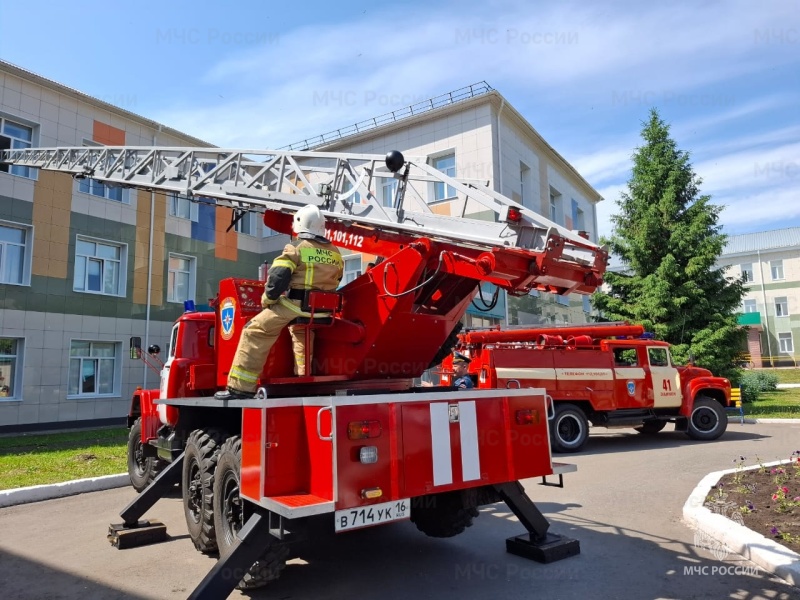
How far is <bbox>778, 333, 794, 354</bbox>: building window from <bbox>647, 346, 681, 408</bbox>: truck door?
42.9 meters

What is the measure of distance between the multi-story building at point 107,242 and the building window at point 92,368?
36 millimetres

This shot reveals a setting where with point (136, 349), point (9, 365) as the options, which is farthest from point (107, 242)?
point (136, 349)

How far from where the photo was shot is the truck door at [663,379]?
1279cm

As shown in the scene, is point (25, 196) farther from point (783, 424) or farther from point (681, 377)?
point (783, 424)

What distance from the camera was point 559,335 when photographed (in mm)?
12812

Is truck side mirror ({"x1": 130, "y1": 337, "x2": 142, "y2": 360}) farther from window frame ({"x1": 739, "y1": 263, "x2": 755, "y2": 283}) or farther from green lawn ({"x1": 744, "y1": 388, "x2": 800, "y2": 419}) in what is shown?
window frame ({"x1": 739, "y1": 263, "x2": 755, "y2": 283})

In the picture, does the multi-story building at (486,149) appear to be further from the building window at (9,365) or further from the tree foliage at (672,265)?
the building window at (9,365)

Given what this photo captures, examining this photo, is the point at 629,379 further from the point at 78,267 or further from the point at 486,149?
the point at 78,267

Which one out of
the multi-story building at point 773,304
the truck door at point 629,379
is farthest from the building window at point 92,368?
the multi-story building at point 773,304

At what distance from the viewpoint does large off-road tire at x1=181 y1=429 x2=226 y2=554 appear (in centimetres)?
517

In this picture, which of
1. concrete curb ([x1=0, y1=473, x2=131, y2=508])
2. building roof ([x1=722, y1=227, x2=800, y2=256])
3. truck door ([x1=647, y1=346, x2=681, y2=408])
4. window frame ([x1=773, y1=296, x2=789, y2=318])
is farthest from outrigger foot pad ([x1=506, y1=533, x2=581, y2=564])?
building roof ([x1=722, y1=227, x2=800, y2=256])

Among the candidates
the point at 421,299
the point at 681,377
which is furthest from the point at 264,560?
the point at 681,377

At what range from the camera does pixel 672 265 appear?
1989 centimetres

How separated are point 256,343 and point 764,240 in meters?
61.6
